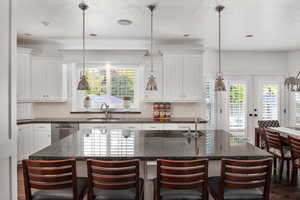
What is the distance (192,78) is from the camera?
16.5 feet

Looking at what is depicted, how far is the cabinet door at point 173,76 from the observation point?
502 cm

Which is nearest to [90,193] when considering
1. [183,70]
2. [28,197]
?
[28,197]

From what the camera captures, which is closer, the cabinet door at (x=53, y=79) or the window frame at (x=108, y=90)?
the cabinet door at (x=53, y=79)

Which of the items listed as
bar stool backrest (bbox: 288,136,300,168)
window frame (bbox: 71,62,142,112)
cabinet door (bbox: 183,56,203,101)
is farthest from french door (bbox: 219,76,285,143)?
bar stool backrest (bbox: 288,136,300,168)

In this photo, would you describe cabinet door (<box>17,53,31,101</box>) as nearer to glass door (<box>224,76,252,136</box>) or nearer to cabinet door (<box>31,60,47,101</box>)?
cabinet door (<box>31,60,47,101</box>)

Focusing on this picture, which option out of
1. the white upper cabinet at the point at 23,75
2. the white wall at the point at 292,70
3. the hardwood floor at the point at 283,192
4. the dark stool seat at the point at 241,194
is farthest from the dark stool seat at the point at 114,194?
the white wall at the point at 292,70

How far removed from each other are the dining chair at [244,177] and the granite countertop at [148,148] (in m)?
0.18

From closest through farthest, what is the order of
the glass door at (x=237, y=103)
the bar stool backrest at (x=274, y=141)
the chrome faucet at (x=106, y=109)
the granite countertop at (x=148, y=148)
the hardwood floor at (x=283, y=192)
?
1. the granite countertop at (x=148, y=148)
2. the hardwood floor at (x=283, y=192)
3. the bar stool backrest at (x=274, y=141)
4. the chrome faucet at (x=106, y=109)
5. the glass door at (x=237, y=103)

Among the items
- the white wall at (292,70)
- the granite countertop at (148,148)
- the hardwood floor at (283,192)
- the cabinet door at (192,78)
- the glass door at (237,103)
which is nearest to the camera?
the granite countertop at (148,148)

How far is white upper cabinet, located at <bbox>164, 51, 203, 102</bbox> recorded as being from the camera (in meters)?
5.02

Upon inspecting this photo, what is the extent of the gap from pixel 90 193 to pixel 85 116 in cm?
381

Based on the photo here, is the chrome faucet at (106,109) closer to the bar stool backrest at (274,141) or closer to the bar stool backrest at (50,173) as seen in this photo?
the bar stool backrest at (274,141)

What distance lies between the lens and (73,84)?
535 cm

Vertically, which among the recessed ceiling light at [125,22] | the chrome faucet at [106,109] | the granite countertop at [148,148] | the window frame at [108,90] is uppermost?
the recessed ceiling light at [125,22]
